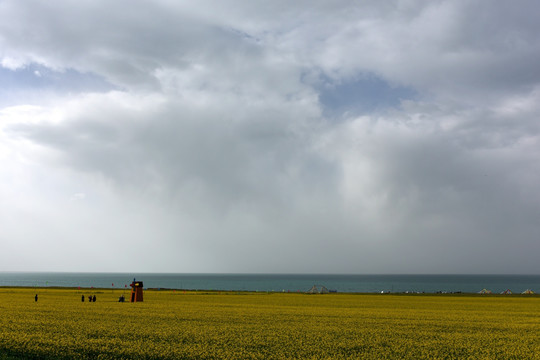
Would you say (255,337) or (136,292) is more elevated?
(255,337)

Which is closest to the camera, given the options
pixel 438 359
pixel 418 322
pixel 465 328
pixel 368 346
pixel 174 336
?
pixel 438 359

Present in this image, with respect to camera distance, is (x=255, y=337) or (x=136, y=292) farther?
(x=136, y=292)

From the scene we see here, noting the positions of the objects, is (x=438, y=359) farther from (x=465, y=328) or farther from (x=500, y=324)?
(x=500, y=324)

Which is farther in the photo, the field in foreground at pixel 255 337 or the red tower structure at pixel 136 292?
the red tower structure at pixel 136 292

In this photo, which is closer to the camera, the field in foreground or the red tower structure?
the field in foreground

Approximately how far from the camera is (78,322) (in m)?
27.4

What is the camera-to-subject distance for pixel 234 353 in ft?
60.2

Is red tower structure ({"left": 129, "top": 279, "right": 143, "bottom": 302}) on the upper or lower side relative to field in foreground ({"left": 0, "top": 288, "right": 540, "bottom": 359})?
lower

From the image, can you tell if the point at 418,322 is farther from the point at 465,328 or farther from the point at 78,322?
the point at 78,322

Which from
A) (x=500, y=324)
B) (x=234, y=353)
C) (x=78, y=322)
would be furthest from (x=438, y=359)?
(x=78, y=322)

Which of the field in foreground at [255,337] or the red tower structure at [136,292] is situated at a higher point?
the field in foreground at [255,337]

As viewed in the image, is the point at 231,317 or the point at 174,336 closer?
the point at 174,336

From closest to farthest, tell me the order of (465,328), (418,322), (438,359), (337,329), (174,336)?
(438,359) → (174,336) → (337,329) → (465,328) → (418,322)

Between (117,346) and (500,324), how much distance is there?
27069mm
